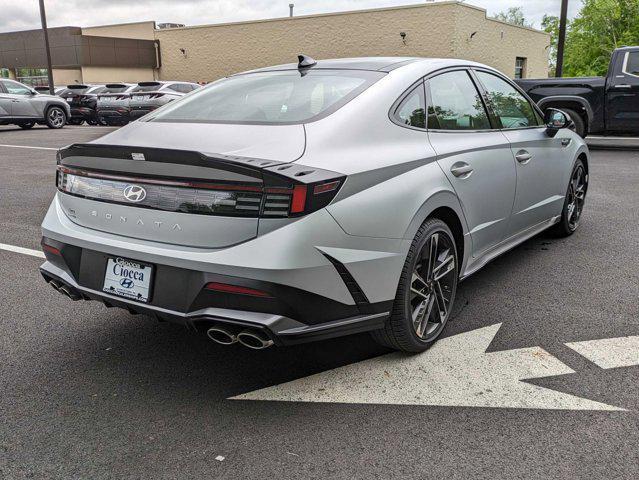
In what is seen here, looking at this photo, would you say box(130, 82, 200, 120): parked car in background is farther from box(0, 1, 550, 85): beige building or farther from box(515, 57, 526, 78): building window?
box(515, 57, 526, 78): building window

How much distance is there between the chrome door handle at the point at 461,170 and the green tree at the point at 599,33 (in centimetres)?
4828

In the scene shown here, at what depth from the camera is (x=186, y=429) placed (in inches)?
102

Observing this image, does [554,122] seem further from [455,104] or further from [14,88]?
[14,88]

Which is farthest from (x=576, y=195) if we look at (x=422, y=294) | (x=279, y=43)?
(x=279, y=43)

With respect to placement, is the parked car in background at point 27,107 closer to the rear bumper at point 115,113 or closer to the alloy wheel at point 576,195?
the rear bumper at point 115,113

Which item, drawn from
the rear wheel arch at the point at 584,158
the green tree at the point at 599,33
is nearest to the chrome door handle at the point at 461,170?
the rear wheel arch at the point at 584,158

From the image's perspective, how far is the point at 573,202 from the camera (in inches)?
220

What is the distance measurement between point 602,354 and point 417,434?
1295mm

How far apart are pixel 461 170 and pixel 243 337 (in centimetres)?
160

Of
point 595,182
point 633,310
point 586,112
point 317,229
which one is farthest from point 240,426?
point 586,112

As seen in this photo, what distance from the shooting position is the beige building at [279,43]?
29.7m

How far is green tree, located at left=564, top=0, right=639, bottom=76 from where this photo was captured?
45.6m

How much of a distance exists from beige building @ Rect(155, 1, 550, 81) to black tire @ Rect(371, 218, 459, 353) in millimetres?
27541

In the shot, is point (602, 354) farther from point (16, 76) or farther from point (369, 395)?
point (16, 76)
